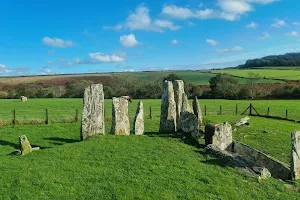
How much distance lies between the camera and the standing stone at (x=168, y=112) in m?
24.9

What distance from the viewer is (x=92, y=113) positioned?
21.7m

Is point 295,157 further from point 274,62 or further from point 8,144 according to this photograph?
point 274,62

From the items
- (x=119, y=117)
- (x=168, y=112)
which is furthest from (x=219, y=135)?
(x=119, y=117)

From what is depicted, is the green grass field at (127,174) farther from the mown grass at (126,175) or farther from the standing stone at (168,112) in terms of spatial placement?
the standing stone at (168,112)

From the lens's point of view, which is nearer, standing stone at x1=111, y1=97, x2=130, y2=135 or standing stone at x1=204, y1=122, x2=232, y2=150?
standing stone at x1=204, y1=122, x2=232, y2=150

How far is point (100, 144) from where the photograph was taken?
18.8 m

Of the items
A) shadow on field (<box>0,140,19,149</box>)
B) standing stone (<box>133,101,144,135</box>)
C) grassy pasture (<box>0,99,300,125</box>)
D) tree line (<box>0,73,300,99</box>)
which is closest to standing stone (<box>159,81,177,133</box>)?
standing stone (<box>133,101,144,135</box>)

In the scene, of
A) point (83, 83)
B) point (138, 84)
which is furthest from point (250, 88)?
point (83, 83)

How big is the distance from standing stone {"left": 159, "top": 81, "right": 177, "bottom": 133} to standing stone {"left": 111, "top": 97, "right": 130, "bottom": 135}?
11.5 feet

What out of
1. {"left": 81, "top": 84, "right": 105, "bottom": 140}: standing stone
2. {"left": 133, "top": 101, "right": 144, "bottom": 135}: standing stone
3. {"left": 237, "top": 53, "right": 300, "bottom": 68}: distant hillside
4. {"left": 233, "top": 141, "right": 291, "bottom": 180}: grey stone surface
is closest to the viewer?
{"left": 233, "top": 141, "right": 291, "bottom": 180}: grey stone surface

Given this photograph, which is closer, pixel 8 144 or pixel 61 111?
pixel 8 144

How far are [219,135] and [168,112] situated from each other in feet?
18.6

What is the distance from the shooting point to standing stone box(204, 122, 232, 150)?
20.2m

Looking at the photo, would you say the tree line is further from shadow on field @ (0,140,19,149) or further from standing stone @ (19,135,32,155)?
standing stone @ (19,135,32,155)
